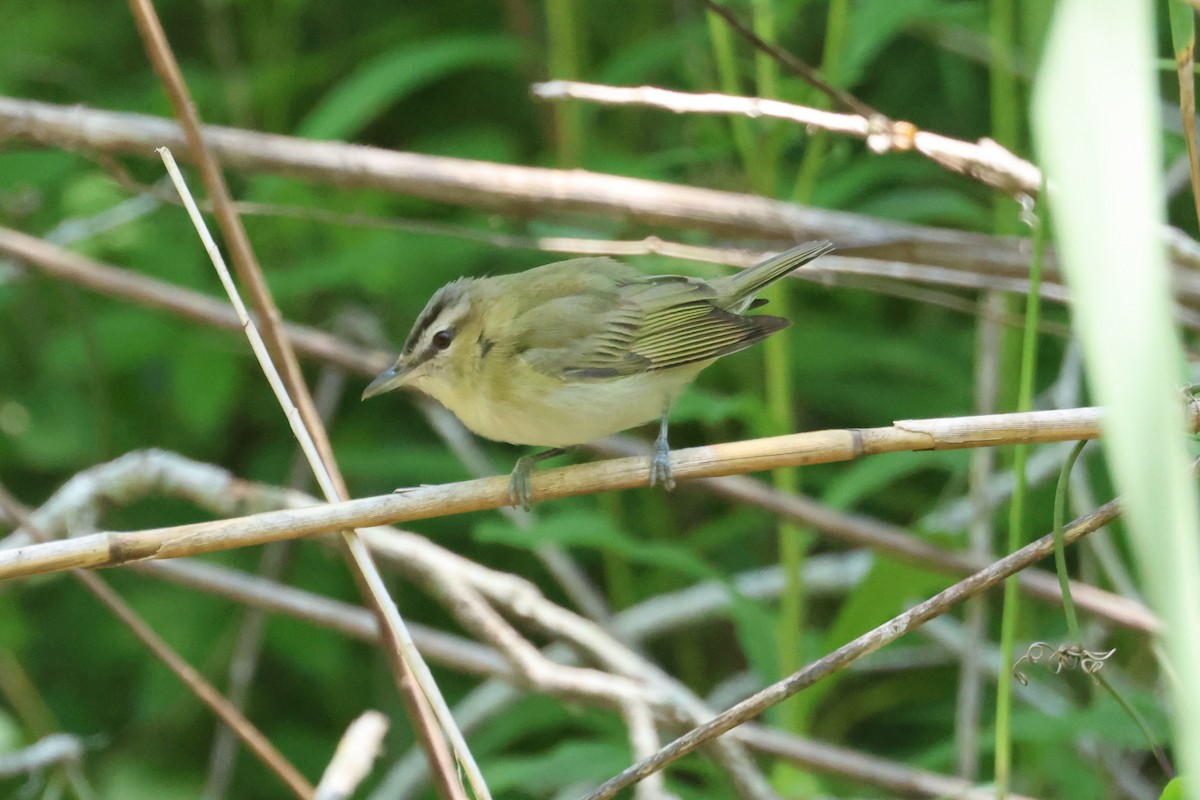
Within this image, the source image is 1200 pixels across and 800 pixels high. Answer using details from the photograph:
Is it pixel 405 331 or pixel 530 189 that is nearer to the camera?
pixel 530 189

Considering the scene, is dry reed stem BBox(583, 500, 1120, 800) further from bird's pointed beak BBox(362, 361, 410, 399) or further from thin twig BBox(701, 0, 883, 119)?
bird's pointed beak BBox(362, 361, 410, 399)

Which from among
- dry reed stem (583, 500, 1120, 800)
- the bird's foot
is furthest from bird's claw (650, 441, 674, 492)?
dry reed stem (583, 500, 1120, 800)

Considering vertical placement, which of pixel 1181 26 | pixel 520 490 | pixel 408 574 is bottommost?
pixel 408 574

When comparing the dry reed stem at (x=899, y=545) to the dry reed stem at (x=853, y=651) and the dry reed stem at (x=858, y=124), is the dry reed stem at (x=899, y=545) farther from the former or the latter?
the dry reed stem at (x=853, y=651)

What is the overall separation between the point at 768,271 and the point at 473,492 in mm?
1239

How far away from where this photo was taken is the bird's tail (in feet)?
8.61

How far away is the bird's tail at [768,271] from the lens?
2.62 metres

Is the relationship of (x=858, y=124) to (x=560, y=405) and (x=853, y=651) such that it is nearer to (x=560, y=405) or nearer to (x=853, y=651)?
(x=560, y=405)

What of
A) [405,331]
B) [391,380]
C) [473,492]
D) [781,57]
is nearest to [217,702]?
[473,492]

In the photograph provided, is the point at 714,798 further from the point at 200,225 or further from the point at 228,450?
the point at 228,450

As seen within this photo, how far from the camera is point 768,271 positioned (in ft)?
9.17

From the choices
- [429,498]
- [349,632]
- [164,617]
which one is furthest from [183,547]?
[164,617]

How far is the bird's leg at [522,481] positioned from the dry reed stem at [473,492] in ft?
0.43

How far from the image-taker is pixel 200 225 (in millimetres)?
1911
